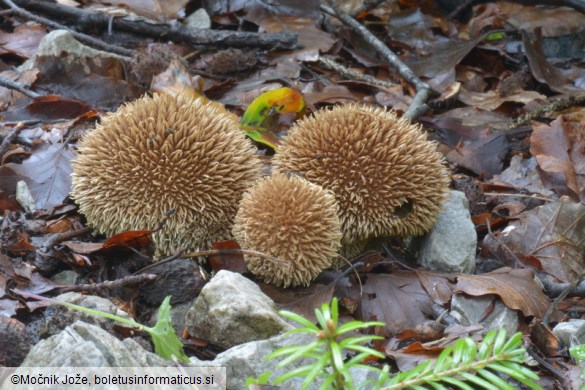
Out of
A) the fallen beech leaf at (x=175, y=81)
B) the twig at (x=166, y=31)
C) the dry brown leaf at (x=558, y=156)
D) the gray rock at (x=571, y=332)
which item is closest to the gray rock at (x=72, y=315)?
A: the gray rock at (x=571, y=332)

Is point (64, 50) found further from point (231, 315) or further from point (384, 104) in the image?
point (231, 315)

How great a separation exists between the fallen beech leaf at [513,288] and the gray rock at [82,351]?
1.63 m

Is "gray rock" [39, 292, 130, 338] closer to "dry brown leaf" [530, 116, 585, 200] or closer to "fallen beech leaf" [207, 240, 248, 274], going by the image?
"fallen beech leaf" [207, 240, 248, 274]

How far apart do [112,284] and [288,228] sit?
747 millimetres

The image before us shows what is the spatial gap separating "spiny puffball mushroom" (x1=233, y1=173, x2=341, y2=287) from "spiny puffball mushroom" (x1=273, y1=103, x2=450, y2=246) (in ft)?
0.69

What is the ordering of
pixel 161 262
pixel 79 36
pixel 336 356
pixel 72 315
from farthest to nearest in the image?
pixel 79 36 < pixel 161 262 < pixel 72 315 < pixel 336 356

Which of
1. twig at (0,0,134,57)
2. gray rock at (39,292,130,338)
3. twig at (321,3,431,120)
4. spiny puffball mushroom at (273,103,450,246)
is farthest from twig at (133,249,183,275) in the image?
twig at (0,0,134,57)

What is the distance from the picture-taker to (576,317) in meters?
3.28

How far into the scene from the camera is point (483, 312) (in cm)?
313

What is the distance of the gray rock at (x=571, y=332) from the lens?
2877mm

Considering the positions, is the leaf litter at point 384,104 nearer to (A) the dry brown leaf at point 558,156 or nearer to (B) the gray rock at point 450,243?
(A) the dry brown leaf at point 558,156

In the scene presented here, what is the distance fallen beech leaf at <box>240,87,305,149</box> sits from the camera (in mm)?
4363

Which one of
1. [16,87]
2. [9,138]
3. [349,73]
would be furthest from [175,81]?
[349,73]

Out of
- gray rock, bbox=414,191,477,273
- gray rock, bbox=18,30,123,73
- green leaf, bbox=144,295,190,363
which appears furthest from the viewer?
gray rock, bbox=18,30,123,73
